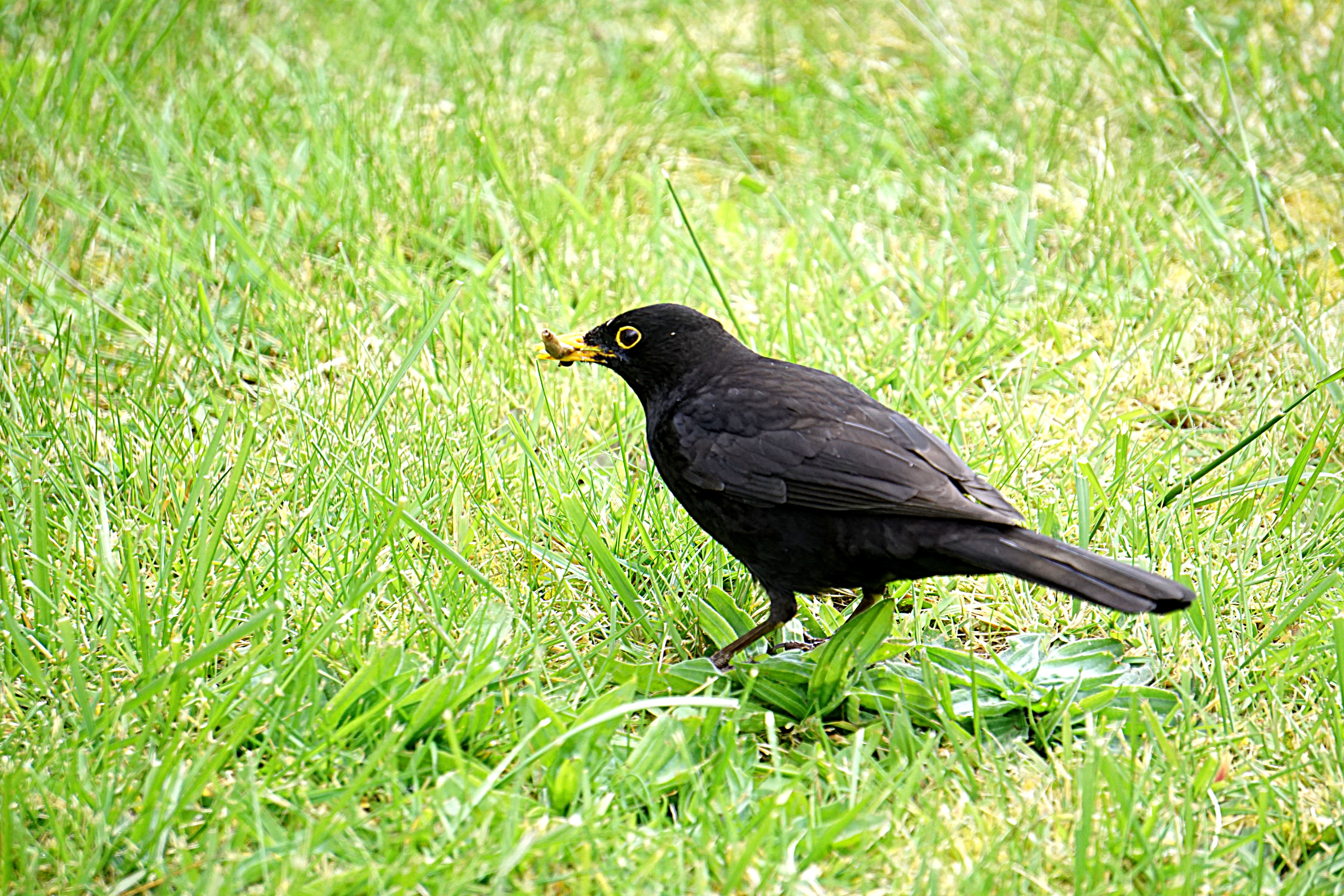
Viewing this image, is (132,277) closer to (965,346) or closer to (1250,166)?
(965,346)

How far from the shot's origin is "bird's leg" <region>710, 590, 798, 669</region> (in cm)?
330

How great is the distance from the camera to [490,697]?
9.02ft

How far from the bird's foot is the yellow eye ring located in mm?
1037

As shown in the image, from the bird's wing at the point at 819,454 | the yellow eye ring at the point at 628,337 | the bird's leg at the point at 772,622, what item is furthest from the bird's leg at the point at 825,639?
the yellow eye ring at the point at 628,337

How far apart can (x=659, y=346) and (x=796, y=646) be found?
3.33 feet

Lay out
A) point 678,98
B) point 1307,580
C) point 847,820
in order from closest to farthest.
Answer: point 847,820
point 1307,580
point 678,98

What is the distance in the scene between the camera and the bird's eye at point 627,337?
3.83 m

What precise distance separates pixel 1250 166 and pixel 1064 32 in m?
2.23

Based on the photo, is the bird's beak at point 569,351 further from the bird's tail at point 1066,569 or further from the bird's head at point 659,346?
the bird's tail at point 1066,569

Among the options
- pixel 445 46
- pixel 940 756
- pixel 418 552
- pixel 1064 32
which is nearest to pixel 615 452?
pixel 418 552

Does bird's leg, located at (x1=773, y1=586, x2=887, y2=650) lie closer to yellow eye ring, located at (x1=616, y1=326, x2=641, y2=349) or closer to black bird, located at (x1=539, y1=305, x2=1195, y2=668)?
black bird, located at (x1=539, y1=305, x2=1195, y2=668)

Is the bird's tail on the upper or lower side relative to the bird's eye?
lower

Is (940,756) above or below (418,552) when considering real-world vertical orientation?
below

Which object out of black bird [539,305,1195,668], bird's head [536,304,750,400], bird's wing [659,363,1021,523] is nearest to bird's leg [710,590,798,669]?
black bird [539,305,1195,668]
